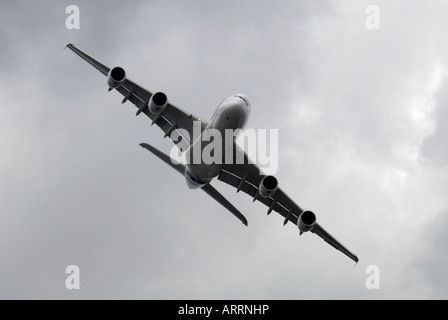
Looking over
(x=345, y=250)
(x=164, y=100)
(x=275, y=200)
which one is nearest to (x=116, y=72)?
(x=164, y=100)

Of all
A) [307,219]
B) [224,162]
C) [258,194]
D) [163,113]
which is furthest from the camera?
[258,194]

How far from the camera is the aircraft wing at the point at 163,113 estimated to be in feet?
131

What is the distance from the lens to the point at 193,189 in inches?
1676

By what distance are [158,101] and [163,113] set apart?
2.90m

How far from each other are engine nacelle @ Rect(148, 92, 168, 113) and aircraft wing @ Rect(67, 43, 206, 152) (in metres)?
1.83

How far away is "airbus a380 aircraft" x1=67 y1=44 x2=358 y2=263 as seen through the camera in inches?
1422

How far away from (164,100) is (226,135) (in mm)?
4967

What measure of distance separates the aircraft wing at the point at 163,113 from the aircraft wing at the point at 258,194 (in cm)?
374

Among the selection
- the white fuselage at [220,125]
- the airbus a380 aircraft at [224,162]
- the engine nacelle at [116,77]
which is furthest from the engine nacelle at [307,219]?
the engine nacelle at [116,77]

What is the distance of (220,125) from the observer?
3612cm

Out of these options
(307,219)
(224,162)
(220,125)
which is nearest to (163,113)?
(224,162)

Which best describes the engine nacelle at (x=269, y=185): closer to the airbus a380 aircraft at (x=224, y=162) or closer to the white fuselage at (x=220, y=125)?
the airbus a380 aircraft at (x=224, y=162)

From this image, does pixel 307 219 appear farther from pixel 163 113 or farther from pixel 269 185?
pixel 163 113

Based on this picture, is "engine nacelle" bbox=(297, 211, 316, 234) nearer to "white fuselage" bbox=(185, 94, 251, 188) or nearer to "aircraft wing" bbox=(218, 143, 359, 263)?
"aircraft wing" bbox=(218, 143, 359, 263)
